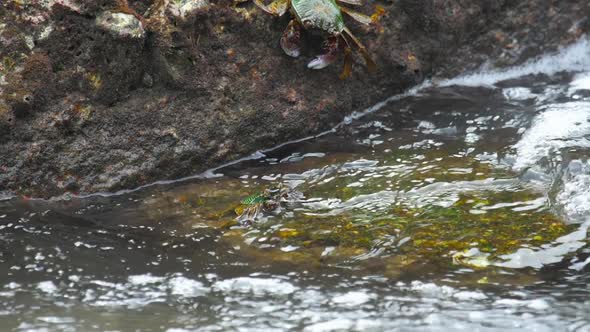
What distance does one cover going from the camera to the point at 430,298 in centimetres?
269

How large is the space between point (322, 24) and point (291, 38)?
0.23 meters

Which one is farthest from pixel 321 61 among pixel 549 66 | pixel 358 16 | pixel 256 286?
pixel 549 66

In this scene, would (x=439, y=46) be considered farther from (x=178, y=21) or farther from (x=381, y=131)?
(x=178, y=21)

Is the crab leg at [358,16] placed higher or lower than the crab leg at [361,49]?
higher

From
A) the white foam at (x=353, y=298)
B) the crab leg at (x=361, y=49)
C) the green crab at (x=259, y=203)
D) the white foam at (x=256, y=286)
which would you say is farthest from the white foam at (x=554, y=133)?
the white foam at (x=256, y=286)

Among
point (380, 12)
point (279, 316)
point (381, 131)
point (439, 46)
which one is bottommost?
point (279, 316)

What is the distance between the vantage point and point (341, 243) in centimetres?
319

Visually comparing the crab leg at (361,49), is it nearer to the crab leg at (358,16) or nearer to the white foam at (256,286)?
the crab leg at (358,16)

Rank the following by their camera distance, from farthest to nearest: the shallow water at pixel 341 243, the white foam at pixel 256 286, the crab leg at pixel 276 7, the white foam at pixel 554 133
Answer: the crab leg at pixel 276 7
the white foam at pixel 554 133
the white foam at pixel 256 286
the shallow water at pixel 341 243

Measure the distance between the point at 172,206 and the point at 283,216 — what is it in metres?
0.68

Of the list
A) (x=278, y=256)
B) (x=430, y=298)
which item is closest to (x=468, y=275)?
(x=430, y=298)

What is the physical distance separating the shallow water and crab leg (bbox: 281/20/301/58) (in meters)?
0.66

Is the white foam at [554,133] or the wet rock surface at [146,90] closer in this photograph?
the wet rock surface at [146,90]

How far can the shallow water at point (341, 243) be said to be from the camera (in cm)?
265
